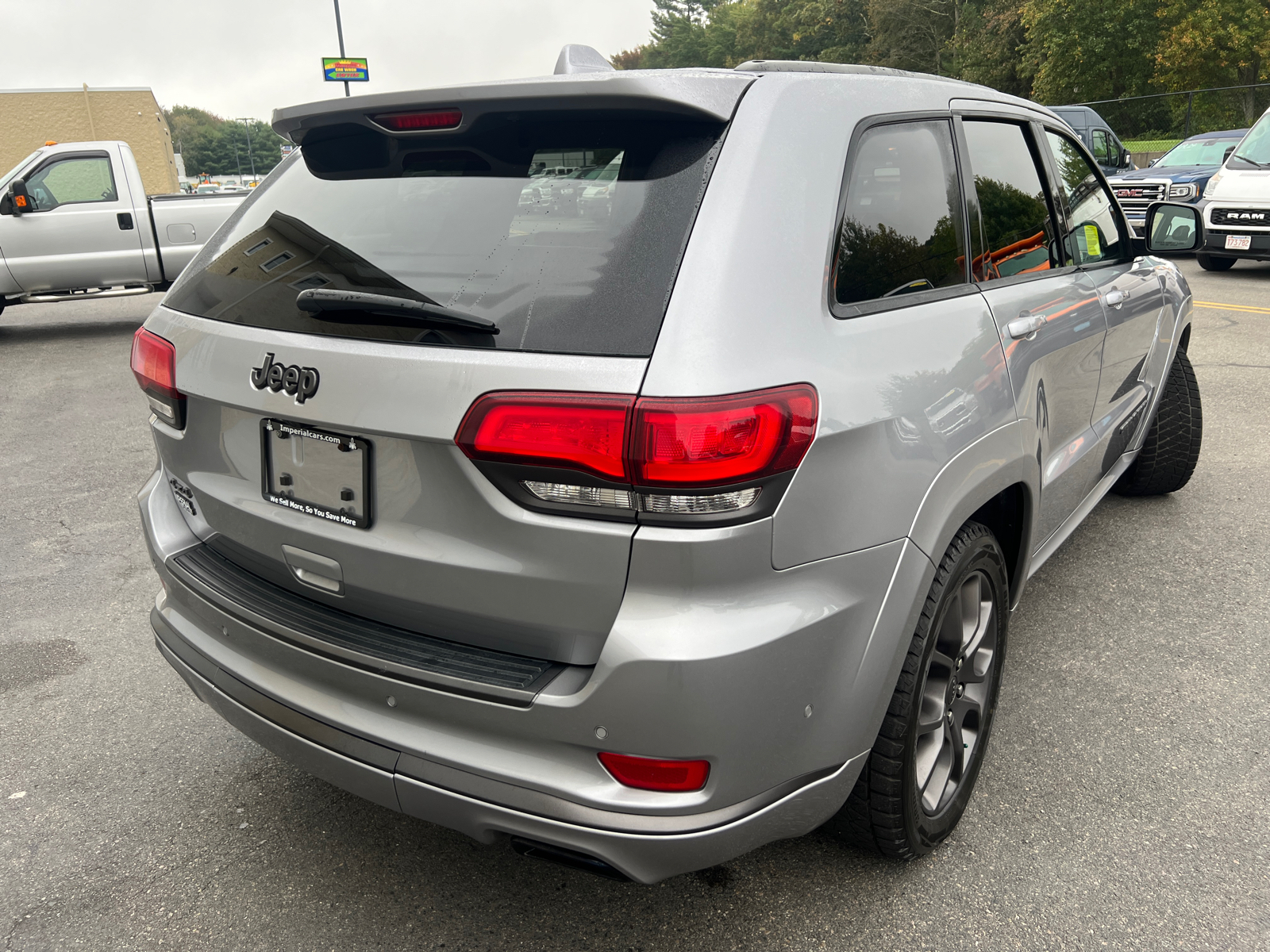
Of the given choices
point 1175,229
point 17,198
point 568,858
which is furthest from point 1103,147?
point 568,858

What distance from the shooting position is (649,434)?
1.53 m

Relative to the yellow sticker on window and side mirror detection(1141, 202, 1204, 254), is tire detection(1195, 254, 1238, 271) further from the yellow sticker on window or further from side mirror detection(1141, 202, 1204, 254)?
the yellow sticker on window

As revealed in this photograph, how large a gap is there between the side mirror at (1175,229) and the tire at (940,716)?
196 centimetres

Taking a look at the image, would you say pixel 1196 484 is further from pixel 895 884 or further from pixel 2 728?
pixel 2 728

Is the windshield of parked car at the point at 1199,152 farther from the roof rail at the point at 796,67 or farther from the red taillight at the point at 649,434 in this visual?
the red taillight at the point at 649,434

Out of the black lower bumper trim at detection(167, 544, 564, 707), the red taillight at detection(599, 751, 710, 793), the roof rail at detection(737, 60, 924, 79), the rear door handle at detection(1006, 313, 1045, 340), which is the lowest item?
the red taillight at detection(599, 751, 710, 793)

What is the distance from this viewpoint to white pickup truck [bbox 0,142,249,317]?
10.5 meters

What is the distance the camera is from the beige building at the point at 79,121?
39875 mm

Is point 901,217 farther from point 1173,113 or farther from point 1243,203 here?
point 1173,113

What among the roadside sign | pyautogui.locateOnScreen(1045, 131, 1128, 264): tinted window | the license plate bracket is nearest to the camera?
the license plate bracket

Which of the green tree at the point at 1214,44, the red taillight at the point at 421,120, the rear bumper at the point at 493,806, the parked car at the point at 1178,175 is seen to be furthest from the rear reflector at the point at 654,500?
the green tree at the point at 1214,44

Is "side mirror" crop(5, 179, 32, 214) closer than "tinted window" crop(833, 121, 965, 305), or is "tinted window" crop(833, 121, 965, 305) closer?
"tinted window" crop(833, 121, 965, 305)

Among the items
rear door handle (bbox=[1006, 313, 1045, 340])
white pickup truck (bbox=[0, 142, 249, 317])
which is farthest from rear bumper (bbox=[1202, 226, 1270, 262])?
white pickup truck (bbox=[0, 142, 249, 317])

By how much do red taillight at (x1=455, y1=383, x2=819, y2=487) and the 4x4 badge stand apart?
38 centimetres
